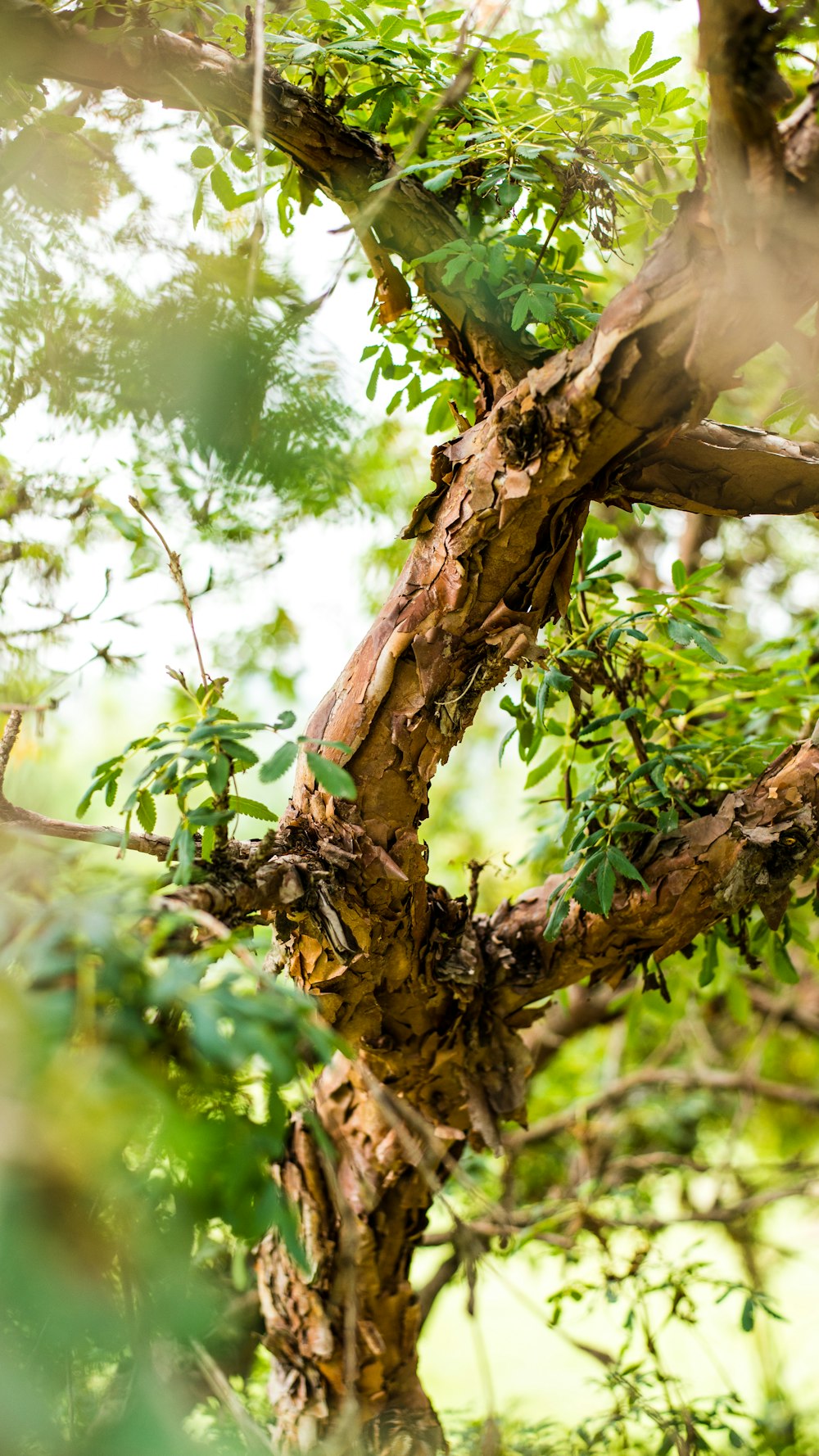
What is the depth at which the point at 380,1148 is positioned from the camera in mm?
1055

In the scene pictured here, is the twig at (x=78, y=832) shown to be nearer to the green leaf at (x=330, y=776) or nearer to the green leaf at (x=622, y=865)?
the green leaf at (x=330, y=776)

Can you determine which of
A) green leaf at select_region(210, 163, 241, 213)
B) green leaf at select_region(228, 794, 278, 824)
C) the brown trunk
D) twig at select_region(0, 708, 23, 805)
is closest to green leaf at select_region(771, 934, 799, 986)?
the brown trunk

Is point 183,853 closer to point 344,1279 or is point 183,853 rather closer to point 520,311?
point 520,311

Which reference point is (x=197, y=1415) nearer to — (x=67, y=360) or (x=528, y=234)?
(x=67, y=360)

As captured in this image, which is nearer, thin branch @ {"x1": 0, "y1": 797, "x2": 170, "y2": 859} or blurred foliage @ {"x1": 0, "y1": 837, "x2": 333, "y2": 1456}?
blurred foliage @ {"x1": 0, "y1": 837, "x2": 333, "y2": 1456}

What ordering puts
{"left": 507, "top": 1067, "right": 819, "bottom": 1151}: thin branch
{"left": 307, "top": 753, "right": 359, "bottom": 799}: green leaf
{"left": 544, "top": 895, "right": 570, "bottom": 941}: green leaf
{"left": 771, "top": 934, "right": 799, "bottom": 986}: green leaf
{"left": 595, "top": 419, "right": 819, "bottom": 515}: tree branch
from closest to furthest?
{"left": 307, "top": 753, "right": 359, "bottom": 799}: green leaf → {"left": 595, "top": 419, "right": 819, "bottom": 515}: tree branch → {"left": 544, "top": 895, "right": 570, "bottom": 941}: green leaf → {"left": 771, "top": 934, "right": 799, "bottom": 986}: green leaf → {"left": 507, "top": 1067, "right": 819, "bottom": 1151}: thin branch

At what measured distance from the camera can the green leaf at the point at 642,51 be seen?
2.44 feet

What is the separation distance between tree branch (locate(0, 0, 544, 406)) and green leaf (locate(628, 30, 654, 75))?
18cm

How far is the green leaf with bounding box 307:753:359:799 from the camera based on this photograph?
0.56 meters

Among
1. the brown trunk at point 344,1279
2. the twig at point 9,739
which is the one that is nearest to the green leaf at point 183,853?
the twig at point 9,739

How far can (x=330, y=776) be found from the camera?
56 cm

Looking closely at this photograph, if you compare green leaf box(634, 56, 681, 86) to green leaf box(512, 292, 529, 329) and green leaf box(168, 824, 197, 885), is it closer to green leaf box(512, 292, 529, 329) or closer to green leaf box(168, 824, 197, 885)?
green leaf box(512, 292, 529, 329)

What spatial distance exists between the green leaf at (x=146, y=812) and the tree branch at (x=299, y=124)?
0.44 metres

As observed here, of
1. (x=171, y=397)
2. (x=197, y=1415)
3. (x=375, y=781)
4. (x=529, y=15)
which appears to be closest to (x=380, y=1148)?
(x=375, y=781)
